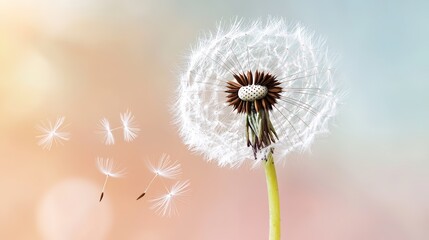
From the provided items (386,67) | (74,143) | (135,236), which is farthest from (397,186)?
(74,143)

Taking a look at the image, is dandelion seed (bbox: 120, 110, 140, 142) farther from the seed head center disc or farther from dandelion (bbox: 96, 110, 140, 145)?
the seed head center disc

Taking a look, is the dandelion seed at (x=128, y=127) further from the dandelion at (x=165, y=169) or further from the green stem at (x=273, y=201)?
the green stem at (x=273, y=201)

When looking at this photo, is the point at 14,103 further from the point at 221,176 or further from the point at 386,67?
the point at 386,67

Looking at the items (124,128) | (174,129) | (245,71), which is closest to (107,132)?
(124,128)

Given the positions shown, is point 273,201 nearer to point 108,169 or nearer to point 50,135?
point 108,169

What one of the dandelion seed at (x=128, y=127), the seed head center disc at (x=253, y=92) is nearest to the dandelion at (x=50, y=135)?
the dandelion seed at (x=128, y=127)

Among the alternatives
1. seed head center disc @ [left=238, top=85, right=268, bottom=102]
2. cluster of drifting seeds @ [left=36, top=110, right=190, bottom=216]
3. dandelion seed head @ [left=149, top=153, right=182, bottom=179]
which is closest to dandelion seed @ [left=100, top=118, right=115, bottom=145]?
cluster of drifting seeds @ [left=36, top=110, right=190, bottom=216]
